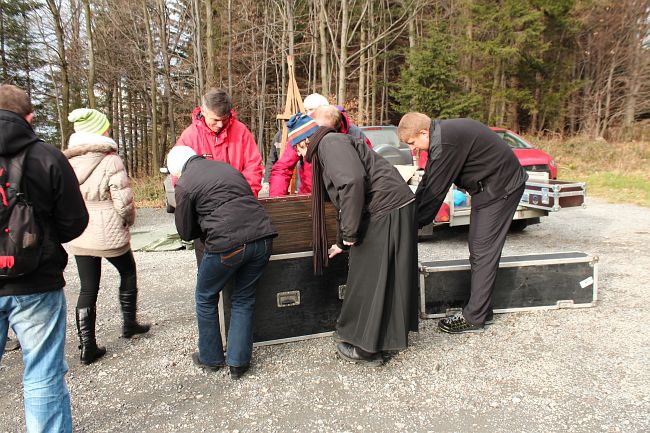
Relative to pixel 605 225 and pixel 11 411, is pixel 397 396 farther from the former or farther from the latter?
pixel 605 225

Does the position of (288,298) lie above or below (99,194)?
below

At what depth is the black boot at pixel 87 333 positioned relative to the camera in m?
3.26

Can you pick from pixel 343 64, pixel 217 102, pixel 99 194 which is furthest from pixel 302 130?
pixel 343 64

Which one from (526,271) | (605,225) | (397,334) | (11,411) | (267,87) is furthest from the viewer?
(267,87)

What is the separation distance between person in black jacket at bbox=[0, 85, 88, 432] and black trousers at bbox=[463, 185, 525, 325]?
2.76 metres

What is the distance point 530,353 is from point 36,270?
3094 millimetres

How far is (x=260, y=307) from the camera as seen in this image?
3432mm

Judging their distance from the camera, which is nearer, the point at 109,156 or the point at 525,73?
the point at 109,156

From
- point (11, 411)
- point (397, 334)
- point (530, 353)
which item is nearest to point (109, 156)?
point (11, 411)

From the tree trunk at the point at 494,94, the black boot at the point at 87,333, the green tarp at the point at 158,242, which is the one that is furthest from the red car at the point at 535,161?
the tree trunk at the point at 494,94

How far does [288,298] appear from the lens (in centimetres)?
345

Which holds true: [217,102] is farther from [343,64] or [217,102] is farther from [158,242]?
[343,64]

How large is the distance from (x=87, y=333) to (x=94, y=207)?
0.90 metres

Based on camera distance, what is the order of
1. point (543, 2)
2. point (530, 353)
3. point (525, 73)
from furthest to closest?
point (525, 73), point (543, 2), point (530, 353)
